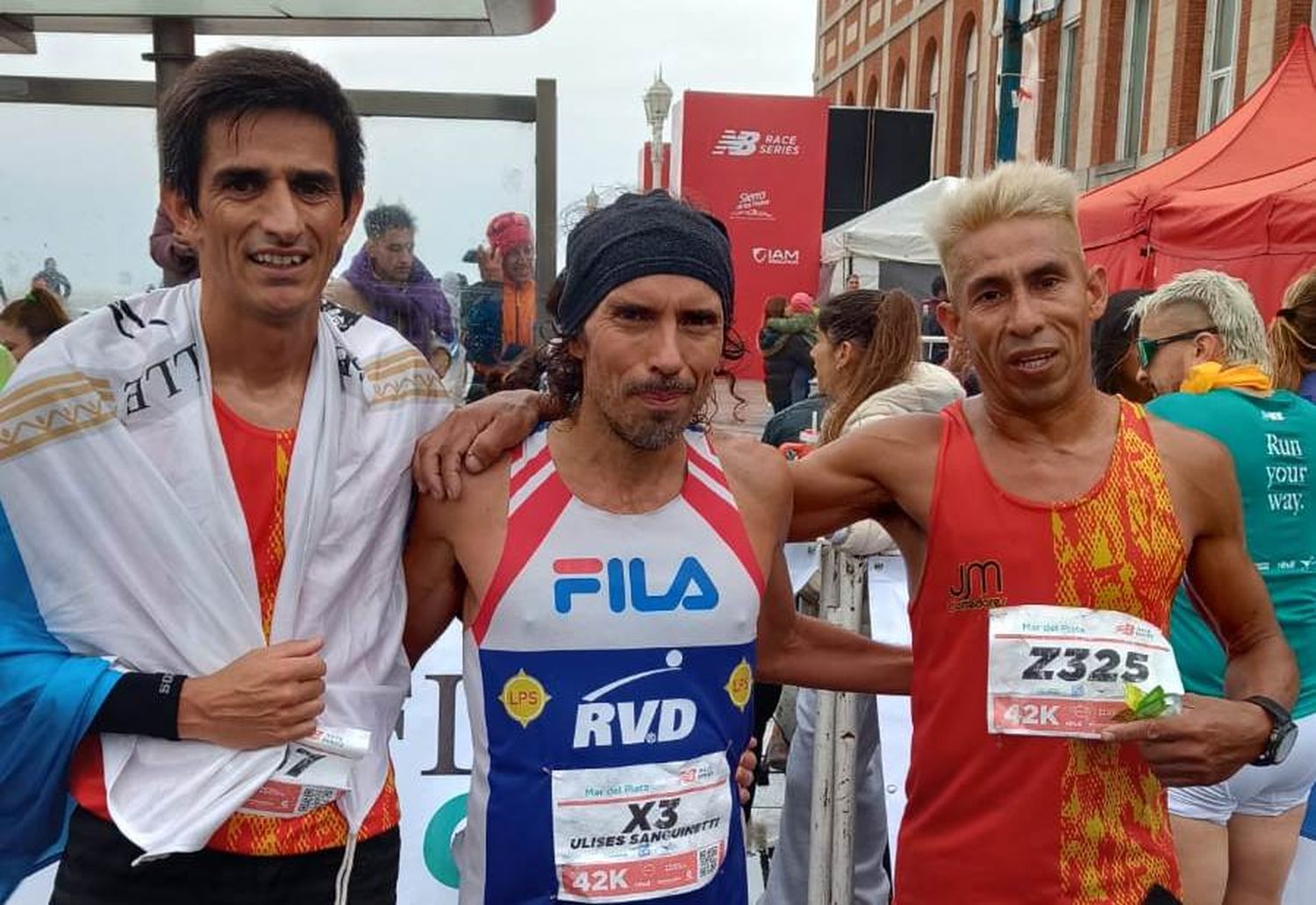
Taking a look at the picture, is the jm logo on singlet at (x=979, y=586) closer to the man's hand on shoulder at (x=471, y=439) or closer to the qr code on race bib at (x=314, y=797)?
the man's hand on shoulder at (x=471, y=439)

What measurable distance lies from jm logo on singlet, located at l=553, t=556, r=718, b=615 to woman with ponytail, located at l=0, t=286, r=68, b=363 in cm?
361

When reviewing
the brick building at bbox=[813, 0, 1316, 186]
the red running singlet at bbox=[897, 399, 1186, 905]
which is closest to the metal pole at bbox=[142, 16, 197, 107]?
the red running singlet at bbox=[897, 399, 1186, 905]

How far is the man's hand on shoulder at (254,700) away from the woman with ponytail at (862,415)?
1.82 meters

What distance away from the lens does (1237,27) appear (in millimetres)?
15508

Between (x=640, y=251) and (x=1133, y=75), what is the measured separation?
20.0 m

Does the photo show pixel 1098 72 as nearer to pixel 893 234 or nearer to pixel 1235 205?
pixel 893 234

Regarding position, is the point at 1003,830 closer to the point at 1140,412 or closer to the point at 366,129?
the point at 1140,412

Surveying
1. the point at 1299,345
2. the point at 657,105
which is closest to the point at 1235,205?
the point at 1299,345

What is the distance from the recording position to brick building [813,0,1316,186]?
14867mm

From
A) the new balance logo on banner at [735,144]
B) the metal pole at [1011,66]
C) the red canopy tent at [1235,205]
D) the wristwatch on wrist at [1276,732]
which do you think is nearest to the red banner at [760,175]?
the new balance logo on banner at [735,144]

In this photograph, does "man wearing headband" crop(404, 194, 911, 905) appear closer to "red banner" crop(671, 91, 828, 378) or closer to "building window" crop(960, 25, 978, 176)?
"red banner" crop(671, 91, 828, 378)

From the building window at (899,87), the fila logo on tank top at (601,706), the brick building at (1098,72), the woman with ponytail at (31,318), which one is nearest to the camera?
the fila logo on tank top at (601,706)

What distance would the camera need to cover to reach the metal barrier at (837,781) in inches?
128

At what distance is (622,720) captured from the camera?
1.91 meters
